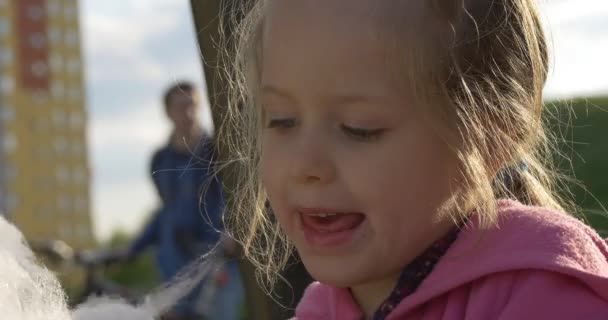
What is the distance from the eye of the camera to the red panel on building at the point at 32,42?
1208 cm

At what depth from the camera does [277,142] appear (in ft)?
4.31

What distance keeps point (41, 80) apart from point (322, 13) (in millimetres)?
11345

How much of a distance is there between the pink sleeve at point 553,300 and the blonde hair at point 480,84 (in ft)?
0.41

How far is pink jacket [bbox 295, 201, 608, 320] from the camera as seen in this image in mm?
1209

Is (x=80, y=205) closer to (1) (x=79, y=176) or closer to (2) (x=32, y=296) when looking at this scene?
(1) (x=79, y=176)

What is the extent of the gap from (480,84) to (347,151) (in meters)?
0.22

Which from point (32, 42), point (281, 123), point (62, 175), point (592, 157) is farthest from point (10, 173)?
point (281, 123)

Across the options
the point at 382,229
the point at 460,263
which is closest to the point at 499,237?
the point at 460,263

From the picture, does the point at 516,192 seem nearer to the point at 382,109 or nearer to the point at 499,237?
the point at 499,237

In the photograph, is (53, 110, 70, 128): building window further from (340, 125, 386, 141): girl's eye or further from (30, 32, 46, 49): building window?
(340, 125, 386, 141): girl's eye

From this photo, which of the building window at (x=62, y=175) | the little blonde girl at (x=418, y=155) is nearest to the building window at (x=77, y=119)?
the building window at (x=62, y=175)

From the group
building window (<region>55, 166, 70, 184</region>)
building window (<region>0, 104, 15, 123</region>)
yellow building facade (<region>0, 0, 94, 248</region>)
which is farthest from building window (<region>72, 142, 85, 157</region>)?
building window (<region>0, 104, 15, 123</region>)

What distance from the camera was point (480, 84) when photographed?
4.30ft

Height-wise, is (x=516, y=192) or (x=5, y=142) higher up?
(x=516, y=192)
